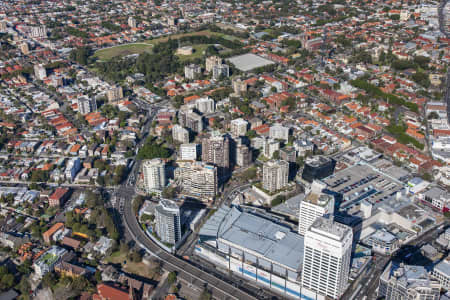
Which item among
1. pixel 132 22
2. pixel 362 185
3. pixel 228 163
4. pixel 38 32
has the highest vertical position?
pixel 132 22

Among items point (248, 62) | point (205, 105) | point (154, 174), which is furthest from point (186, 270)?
point (248, 62)

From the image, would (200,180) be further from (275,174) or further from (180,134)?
(180,134)

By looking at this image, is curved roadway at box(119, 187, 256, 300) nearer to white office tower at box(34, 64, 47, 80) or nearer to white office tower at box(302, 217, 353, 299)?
white office tower at box(302, 217, 353, 299)

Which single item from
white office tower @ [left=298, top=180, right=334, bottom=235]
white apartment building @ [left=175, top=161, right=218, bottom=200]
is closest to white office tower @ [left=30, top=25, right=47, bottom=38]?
white apartment building @ [left=175, top=161, right=218, bottom=200]

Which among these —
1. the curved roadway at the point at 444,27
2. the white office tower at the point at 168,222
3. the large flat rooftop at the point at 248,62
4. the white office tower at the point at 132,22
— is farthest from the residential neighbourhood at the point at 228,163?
the white office tower at the point at 132,22

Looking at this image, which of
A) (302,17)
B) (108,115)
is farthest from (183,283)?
(302,17)

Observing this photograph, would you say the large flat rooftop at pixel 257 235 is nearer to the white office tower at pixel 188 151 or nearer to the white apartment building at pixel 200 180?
the white apartment building at pixel 200 180

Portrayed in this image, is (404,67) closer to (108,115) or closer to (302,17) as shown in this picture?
(302,17)
